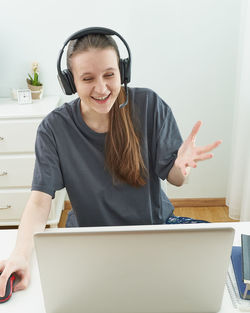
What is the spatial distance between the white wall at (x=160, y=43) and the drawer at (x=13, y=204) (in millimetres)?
661

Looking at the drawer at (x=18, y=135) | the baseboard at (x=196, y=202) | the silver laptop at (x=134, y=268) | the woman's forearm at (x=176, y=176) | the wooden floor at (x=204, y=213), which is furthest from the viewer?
the baseboard at (x=196, y=202)

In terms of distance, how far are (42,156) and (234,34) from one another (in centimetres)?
160

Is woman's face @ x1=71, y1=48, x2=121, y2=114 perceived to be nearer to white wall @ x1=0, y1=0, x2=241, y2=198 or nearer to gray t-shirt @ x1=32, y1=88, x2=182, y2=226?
gray t-shirt @ x1=32, y1=88, x2=182, y2=226

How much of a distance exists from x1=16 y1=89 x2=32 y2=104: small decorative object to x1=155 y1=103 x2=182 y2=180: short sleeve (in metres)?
1.23

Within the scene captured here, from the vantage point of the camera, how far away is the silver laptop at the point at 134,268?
77 centimetres

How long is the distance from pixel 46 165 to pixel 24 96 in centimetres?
121

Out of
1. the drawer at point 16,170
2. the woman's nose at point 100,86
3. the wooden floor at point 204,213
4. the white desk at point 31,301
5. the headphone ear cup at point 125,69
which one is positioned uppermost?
the headphone ear cup at point 125,69

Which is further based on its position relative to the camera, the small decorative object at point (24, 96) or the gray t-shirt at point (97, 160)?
the small decorative object at point (24, 96)

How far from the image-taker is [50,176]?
1290 mm

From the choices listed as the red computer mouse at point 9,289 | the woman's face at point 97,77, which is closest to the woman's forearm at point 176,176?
the woman's face at point 97,77

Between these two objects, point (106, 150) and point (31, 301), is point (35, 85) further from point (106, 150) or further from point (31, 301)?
point (31, 301)

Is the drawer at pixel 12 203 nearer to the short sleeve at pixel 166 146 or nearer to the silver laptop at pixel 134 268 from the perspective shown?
the short sleeve at pixel 166 146

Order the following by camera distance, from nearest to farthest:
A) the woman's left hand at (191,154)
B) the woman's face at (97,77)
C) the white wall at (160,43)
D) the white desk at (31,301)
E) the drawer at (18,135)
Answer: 1. the white desk at (31,301)
2. the woman's left hand at (191,154)
3. the woman's face at (97,77)
4. the drawer at (18,135)
5. the white wall at (160,43)

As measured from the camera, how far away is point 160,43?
2420mm
